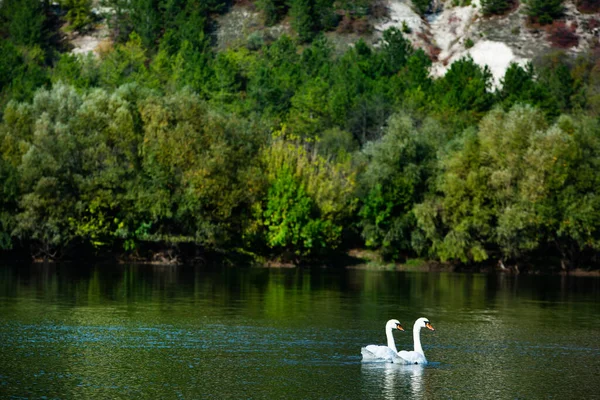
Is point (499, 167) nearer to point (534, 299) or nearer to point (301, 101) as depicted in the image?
point (534, 299)

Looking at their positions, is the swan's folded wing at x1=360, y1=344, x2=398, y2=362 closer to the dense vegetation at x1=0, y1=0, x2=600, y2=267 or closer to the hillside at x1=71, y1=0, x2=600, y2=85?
the dense vegetation at x1=0, y1=0, x2=600, y2=267

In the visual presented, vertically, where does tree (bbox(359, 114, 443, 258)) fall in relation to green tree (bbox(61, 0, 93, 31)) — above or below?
below

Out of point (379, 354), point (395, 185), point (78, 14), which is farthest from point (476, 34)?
point (379, 354)

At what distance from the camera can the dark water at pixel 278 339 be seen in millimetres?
32000

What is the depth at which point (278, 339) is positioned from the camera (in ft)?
139

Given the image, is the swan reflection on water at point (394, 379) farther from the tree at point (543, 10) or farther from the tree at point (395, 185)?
Result: the tree at point (543, 10)

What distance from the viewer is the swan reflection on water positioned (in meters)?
31.5

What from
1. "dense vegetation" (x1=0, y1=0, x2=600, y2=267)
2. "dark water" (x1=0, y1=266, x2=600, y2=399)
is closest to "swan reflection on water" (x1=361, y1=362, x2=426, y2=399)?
"dark water" (x1=0, y1=266, x2=600, y2=399)

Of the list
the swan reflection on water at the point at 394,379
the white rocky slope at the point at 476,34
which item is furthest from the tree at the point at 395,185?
the swan reflection on water at the point at 394,379

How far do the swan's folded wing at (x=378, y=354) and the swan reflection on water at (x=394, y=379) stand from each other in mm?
227

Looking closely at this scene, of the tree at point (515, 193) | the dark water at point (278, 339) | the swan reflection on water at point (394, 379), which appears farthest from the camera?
the tree at point (515, 193)

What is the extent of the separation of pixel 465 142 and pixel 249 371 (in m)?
66.9

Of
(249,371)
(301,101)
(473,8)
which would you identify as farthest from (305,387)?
(473,8)

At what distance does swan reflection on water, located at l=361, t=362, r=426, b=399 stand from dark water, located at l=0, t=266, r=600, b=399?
0.26ft
